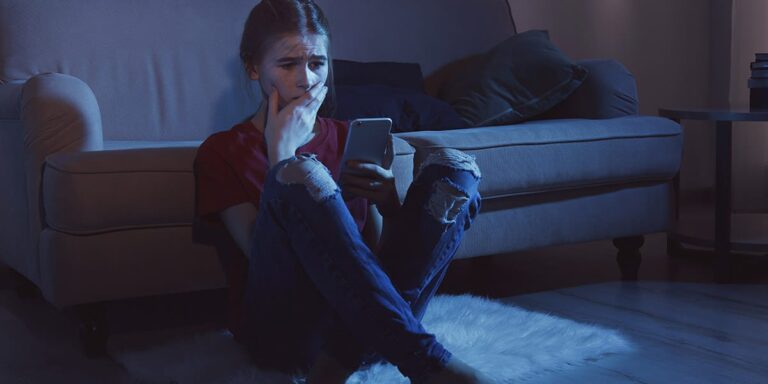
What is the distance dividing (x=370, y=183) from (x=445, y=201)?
0.48ft

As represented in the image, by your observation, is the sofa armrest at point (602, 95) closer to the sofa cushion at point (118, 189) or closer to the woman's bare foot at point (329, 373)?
the sofa cushion at point (118, 189)

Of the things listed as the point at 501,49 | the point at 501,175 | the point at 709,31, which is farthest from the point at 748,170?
the point at 501,175

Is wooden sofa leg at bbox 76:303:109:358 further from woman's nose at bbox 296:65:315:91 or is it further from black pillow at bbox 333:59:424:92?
black pillow at bbox 333:59:424:92

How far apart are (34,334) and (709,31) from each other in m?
3.29

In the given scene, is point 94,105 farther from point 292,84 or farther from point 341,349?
point 341,349

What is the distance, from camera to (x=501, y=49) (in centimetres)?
294

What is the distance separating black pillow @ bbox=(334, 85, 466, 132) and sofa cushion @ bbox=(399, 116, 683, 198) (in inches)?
5.8

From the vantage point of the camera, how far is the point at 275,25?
5.34ft

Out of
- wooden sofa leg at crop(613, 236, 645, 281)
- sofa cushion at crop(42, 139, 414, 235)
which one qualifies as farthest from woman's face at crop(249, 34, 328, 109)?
wooden sofa leg at crop(613, 236, 645, 281)

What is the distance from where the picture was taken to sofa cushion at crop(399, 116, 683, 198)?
2277 millimetres

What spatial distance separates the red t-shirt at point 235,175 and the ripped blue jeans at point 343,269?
0.10m

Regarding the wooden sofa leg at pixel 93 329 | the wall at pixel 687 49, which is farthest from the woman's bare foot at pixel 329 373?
the wall at pixel 687 49

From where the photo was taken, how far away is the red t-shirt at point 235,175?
155 cm

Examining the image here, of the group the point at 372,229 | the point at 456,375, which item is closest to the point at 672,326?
the point at 372,229
